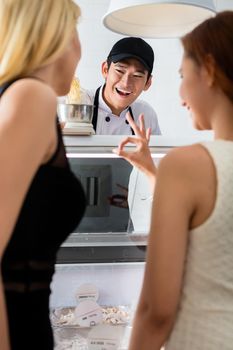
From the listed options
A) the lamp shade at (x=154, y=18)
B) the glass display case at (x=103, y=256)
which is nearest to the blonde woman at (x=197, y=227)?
the glass display case at (x=103, y=256)

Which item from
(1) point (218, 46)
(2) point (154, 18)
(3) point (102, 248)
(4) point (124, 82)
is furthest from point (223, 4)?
(1) point (218, 46)

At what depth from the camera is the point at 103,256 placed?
1.46 m

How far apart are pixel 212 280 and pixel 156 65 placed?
9.78ft

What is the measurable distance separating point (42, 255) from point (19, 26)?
0.44 m

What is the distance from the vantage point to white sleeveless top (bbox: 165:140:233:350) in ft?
2.59

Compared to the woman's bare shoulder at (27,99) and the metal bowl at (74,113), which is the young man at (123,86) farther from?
the woman's bare shoulder at (27,99)

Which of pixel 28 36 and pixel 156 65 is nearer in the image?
pixel 28 36

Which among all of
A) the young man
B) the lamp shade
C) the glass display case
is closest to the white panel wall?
the young man

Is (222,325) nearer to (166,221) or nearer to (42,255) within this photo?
(166,221)

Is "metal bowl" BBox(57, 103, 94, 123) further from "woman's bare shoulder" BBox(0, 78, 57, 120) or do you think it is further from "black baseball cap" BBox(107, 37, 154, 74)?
"black baseball cap" BBox(107, 37, 154, 74)

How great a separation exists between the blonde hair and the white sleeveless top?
34 cm

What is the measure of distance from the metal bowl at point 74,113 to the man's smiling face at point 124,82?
1116 millimetres

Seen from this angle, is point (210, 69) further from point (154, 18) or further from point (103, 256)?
point (154, 18)

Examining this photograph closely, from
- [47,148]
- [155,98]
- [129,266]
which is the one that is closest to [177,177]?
[47,148]
